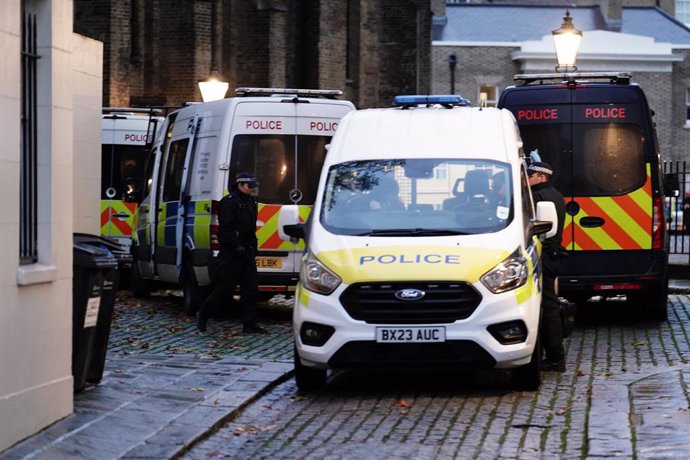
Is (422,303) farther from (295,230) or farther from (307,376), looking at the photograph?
(295,230)

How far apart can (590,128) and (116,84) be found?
20918mm

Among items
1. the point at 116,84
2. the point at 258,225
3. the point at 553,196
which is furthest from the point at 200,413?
the point at 116,84

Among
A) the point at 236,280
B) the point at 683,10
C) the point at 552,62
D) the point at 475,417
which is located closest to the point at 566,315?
the point at 475,417

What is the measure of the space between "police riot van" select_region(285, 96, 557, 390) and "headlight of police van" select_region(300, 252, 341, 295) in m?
0.01

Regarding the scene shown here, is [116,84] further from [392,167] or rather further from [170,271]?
[392,167]

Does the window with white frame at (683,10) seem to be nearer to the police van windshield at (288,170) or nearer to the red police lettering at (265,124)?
the police van windshield at (288,170)

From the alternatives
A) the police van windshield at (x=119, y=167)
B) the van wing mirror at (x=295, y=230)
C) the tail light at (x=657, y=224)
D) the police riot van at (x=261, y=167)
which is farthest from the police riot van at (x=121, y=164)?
the van wing mirror at (x=295, y=230)

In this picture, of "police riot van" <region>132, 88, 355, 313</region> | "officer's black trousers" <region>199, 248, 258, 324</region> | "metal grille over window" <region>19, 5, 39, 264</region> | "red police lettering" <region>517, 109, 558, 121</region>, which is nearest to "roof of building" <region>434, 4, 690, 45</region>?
"police riot van" <region>132, 88, 355, 313</region>

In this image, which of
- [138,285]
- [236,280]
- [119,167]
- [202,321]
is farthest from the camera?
[119,167]

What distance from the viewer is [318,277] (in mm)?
11500

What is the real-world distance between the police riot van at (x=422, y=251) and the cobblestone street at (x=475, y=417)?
37 cm

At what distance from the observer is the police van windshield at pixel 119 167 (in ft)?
79.4

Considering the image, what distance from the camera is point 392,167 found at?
1257 cm

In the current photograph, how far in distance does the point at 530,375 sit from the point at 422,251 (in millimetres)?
1241
